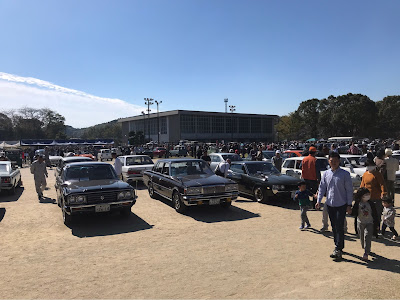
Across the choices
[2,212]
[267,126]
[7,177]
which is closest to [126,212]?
[2,212]

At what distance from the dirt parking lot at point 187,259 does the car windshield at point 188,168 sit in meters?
1.65

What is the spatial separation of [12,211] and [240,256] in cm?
796

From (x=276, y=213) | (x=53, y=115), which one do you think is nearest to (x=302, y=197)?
(x=276, y=213)

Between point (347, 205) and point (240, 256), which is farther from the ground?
point (347, 205)

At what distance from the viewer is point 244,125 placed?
10456cm

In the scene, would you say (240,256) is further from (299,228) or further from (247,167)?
(247,167)

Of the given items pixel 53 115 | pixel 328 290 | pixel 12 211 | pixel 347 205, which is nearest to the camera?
pixel 328 290

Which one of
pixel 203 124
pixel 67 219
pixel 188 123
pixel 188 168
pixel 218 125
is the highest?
pixel 188 123

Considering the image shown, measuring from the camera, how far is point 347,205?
4.96 meters

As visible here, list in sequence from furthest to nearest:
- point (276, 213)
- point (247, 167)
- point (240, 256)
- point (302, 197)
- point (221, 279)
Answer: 1. point (247, 167)
2. point (276, 213)
3. point (302, 197)
4. point (240, 256)
5. point (221, 279)

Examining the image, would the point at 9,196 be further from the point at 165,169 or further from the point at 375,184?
the point at 375,184

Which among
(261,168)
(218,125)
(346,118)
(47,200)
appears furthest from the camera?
(218,125)

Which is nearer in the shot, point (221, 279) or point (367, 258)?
point (221, 279)

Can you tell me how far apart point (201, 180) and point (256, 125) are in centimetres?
10013
